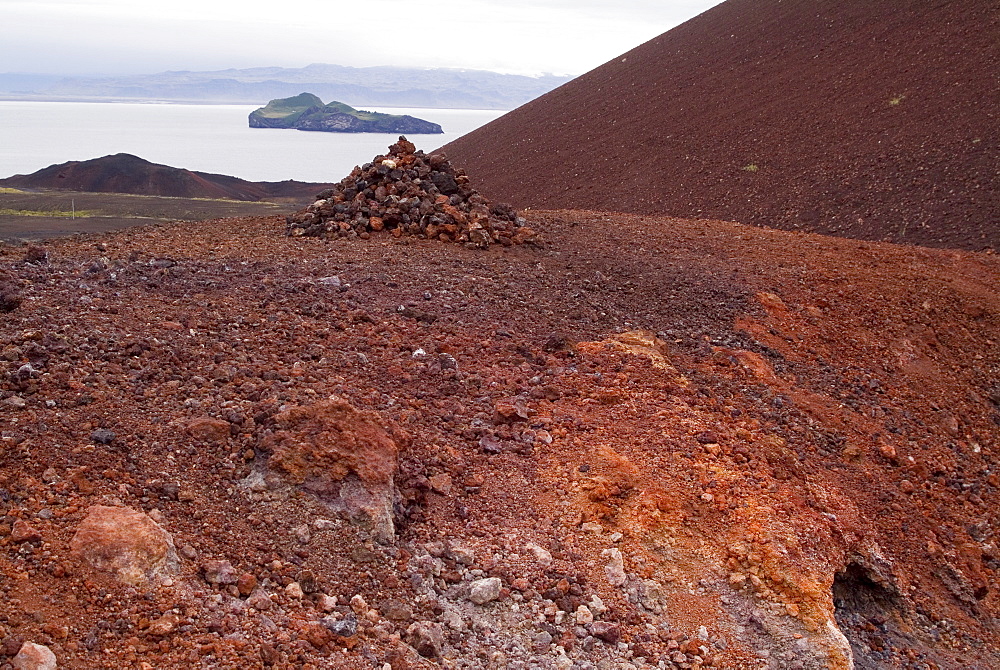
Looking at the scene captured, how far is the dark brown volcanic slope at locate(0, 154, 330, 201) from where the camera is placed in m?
31.5

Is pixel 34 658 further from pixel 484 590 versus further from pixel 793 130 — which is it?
pixel 793 130

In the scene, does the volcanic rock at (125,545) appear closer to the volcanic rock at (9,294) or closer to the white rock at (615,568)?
the white rock at (615,568)

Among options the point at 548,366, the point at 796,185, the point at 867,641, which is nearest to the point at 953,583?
the point at 867,641

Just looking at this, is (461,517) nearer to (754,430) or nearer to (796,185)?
(754,430)

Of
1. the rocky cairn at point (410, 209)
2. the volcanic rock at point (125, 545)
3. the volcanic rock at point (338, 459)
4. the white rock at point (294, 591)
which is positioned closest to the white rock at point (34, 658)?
the volcanic rock at point (125, 545)

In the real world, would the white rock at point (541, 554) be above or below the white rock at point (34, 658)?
below

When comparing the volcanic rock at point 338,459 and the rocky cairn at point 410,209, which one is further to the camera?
the rocky cairn at point 410,209

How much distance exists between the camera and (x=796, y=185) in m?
19.9

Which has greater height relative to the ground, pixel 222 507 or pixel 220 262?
pixel 220 262

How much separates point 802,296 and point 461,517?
5.47 metres

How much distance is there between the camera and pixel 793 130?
75.5 ft

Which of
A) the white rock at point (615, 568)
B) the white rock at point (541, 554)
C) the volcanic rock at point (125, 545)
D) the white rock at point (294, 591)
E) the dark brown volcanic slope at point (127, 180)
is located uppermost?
the dark brown volcanic slope at point (127, 180)

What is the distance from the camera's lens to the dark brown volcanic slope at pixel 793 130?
1770cm

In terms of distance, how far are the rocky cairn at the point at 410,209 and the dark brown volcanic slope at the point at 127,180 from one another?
24.1 m
